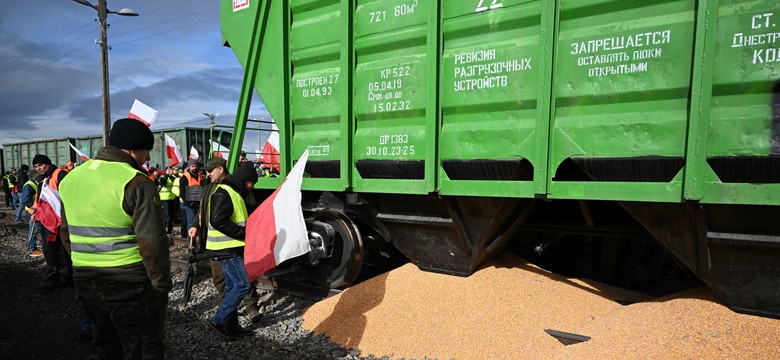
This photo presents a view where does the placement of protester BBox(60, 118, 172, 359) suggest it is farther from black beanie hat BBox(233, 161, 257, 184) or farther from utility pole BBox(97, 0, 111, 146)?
utility pole BBox(97, 0, 111, 146)

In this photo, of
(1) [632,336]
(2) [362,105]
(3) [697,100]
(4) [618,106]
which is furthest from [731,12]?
(2) [362,105]

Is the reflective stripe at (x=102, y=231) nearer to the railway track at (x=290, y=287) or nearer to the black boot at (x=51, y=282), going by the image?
the railway track at (x=290, y=287)

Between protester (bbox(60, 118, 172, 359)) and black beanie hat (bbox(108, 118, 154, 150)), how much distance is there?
0.04 feet

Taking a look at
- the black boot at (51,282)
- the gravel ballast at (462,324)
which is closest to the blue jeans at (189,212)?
the black boot at (51,282)

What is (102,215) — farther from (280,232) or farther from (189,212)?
(189,212)

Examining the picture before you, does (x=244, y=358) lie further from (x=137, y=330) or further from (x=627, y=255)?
(x=627, y=255)

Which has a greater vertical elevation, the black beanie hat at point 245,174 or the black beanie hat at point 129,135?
the black beanie hat at point 129,135

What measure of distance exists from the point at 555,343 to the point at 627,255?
2.09 metres

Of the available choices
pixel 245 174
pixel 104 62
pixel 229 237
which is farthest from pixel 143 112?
pixel 104 62

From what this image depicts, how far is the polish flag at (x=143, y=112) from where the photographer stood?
24.4 feet

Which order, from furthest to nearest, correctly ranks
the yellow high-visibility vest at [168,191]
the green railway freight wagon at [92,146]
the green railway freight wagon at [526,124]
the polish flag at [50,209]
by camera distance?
the green railway freight wagon at [92,146] → the yellow high-visibility vest at [168,191] → the polish flag at [50,209] → the green railway freight wagon at [526,124]

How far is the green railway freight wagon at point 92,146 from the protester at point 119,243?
8.41m

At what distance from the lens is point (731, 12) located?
278 cm

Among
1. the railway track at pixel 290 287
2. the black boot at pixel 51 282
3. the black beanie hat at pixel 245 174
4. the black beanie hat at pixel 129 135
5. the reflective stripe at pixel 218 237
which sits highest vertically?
the black beanie hat at pixel 129 135
